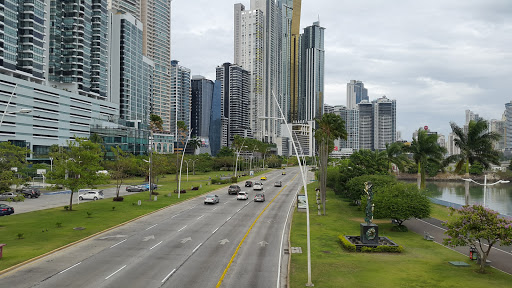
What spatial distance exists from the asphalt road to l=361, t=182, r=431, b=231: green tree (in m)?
10.9

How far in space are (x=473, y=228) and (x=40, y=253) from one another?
30.8 metres

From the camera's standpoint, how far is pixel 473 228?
24.9 meters

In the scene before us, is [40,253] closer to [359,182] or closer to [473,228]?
[473,228]

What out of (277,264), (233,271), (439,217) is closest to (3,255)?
(233,271)

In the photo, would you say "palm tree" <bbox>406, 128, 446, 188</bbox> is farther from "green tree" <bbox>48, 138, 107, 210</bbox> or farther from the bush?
"green tree" <bbox>48, 138, 107, 210</bbox>

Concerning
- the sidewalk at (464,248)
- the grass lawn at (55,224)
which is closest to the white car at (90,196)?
the grass lawn at (55,224)

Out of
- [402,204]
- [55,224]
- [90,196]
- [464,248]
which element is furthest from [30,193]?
[464,248]

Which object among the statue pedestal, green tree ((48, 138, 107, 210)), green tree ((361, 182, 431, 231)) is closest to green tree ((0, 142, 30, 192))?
green tree ((48, 138, 107, 210))

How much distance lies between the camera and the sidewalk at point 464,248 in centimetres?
2683

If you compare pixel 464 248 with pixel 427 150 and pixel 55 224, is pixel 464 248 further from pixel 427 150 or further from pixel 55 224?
pixel 55 224

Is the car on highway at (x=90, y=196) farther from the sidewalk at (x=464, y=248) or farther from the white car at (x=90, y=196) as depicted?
the sidewalk at (x=464, y=248)

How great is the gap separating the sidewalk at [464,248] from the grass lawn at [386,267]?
1.29 metres

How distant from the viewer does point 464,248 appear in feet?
105

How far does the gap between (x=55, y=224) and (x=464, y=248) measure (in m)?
39.4
